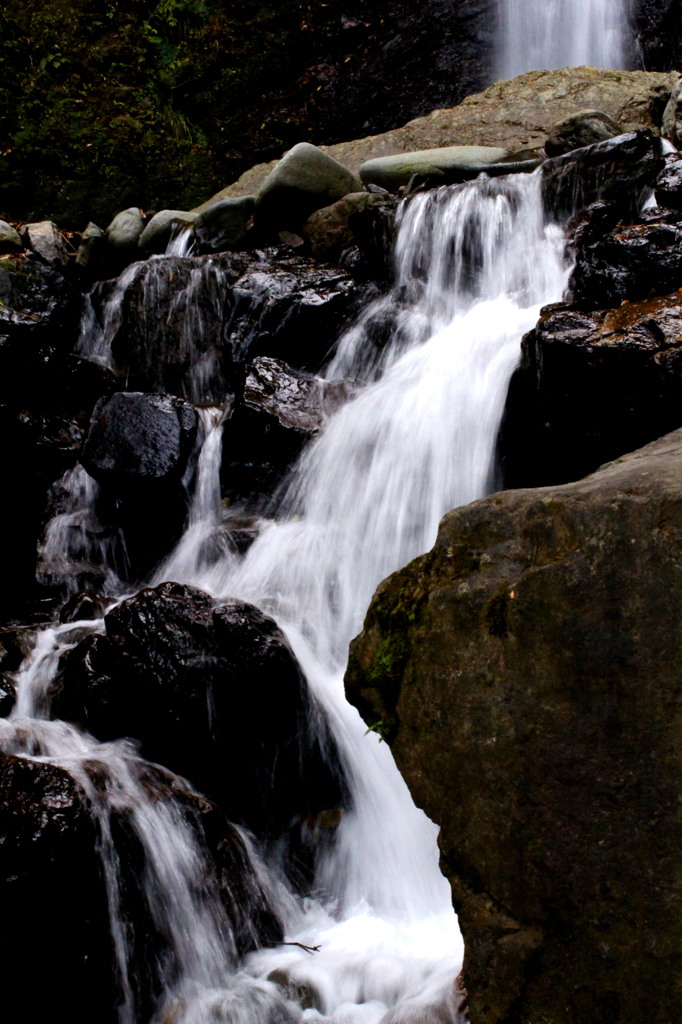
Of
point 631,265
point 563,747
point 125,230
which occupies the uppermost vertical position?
point 125,230

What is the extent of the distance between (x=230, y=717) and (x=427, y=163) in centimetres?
695

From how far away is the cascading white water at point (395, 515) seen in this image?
322 centimetres

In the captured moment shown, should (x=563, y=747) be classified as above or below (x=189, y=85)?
below

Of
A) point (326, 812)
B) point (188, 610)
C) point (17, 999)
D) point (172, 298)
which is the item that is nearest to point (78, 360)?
point (172, 298)

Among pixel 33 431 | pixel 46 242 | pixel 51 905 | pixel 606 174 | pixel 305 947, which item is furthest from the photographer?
pixel 46 242

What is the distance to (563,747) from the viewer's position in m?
1.90

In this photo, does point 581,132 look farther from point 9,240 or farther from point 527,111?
point 9,240

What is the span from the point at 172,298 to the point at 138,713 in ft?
17.0

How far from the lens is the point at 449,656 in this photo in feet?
7.13

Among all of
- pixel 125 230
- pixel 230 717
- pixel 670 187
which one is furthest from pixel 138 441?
pixel 125 230

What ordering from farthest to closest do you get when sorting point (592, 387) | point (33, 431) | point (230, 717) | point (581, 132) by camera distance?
point (581, 132), point (33, 431), point (592, 387), point (230, 717)

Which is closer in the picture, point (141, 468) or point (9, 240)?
point (141, 468)

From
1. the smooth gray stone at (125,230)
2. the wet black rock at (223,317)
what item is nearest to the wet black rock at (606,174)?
the wet black rock at (223,317)

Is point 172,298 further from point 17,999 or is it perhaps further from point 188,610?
point 17,999
